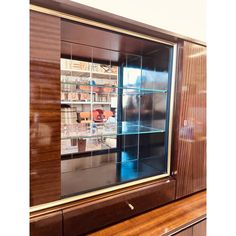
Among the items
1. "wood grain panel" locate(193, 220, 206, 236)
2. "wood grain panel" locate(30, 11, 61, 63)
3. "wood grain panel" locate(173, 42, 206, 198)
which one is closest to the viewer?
"wood grain panel" locate(30, 11, 61, 63)

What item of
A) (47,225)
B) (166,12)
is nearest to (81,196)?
(47,225)

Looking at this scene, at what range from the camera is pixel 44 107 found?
2.00ft

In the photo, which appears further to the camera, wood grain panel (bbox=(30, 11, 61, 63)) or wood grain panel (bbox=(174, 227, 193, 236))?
wood grain panel (bbox=(174, 227, 193, 236))

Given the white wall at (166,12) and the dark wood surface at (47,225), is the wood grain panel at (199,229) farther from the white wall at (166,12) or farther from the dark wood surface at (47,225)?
the white wall at (166,12)

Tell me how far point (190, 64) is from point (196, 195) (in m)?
0.78

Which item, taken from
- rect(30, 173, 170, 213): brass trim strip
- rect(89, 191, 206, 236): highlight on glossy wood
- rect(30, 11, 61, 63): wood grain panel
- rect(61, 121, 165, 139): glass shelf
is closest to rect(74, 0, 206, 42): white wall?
rect(30, 11, 61, 63): wood grain panel

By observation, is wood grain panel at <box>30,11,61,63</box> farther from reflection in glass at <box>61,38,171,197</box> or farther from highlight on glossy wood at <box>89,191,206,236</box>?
highlight on glossy wood at <box>89,191,206,236</box>

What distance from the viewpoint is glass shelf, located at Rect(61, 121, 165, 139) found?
916 mm

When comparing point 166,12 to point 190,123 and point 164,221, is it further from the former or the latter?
point 164,221

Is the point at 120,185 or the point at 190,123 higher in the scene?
the point at 190,123

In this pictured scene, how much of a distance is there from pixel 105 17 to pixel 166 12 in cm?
42

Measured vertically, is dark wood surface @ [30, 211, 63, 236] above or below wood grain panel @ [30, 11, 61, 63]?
below
